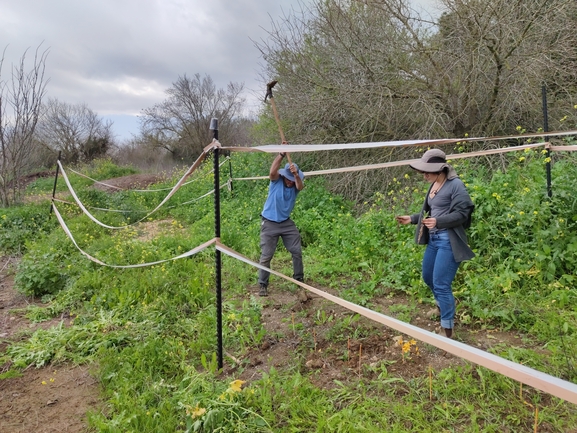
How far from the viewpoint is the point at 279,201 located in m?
4.17

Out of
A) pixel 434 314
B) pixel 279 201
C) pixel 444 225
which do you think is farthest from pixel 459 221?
pixel 279 201

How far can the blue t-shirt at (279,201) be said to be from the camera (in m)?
4.15

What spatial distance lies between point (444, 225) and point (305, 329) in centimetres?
153

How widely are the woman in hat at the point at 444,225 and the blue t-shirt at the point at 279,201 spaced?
5.31 ft

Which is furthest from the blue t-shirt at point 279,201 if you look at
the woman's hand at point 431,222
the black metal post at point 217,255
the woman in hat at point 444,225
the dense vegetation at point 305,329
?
→ the woman's hand at point 431,222

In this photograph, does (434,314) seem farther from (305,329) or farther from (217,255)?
(217,255)

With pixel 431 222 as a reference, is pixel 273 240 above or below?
below

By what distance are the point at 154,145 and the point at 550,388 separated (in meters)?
31.5

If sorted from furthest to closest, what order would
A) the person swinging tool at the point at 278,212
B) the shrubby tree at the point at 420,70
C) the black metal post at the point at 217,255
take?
the shrubby tree at the point at 420,70 < the person swinging tool at the point at 278,212 < the black metal post at the point at 217,255

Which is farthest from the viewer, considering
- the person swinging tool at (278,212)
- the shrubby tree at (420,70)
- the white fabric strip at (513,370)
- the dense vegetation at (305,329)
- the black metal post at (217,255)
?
the shrubby tree at (420,70)

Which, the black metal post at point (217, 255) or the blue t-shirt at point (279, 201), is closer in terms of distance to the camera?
the black metal post at point (217, 255)

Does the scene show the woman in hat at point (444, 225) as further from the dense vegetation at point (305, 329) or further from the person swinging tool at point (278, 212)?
the person swinging tool at point (278, 212)

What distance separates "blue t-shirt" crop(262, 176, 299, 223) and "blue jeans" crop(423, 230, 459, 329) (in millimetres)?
1715

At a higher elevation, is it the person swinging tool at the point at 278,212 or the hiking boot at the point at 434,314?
the person swinging tool at the point at 278,212
